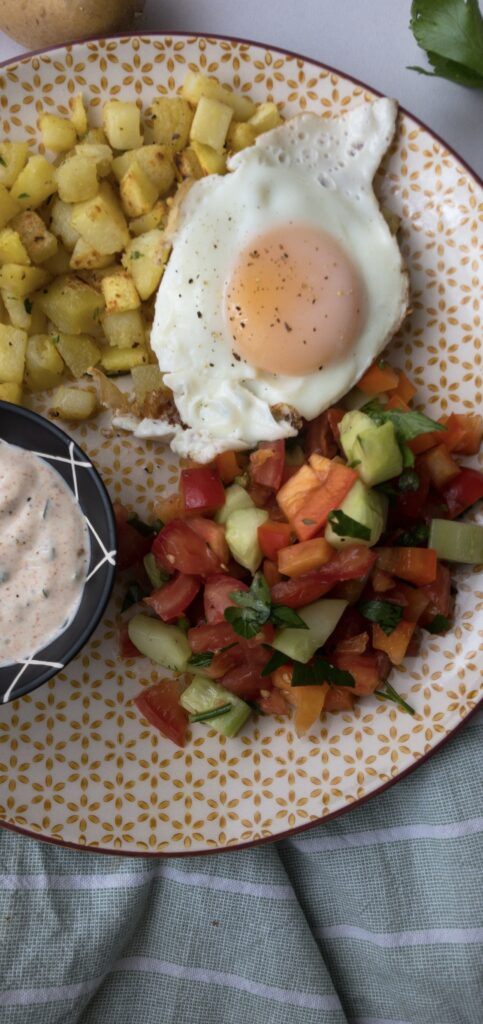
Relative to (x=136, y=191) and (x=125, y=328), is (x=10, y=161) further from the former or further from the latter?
(x=125, y=328)

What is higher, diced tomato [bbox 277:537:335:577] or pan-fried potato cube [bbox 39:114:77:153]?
pan-fried potato cube [bbox 39:114:77:153]

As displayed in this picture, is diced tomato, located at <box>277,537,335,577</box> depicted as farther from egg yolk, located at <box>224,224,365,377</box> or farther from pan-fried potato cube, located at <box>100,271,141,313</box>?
pan-fried potato cube, located at <box>100,271,141,313</box>

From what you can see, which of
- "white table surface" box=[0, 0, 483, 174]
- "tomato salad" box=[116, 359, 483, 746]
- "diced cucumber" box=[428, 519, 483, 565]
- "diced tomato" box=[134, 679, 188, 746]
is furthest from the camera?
"white table surface" box=[0, 0, 483, 174]

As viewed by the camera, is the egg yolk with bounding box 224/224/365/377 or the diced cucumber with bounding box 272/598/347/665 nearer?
the diced cucumber with bounding box 272/598/347/665

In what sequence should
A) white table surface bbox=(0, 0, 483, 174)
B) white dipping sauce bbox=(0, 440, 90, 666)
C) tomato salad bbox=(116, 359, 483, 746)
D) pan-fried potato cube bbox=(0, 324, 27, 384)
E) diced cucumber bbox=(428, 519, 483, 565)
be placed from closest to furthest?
1. white dipping sauce bbox=(0, 440, 90, 666)
2. tomato salad bbox=(116, 359, 483, 746)
3. diced cucumber bbox=(428, 519, 483, 565)
4. pan-fried potato cube bbox=(0, 324, 27, 384)
5. white table surface bbox=(0, 0, 483, 174)

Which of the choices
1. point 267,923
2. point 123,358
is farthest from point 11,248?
point 267,923

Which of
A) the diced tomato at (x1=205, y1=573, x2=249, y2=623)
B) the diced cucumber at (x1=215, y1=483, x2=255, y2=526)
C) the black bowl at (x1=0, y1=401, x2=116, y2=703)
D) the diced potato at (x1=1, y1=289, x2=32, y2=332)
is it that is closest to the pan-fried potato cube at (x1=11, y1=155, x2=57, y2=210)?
the diced potato at (x1=1, y1=289, x2=32, y2=332)

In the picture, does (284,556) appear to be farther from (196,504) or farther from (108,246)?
(108,246)

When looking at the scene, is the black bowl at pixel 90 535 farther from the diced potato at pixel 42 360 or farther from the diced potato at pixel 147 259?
the diced potato at pixel 147 259
